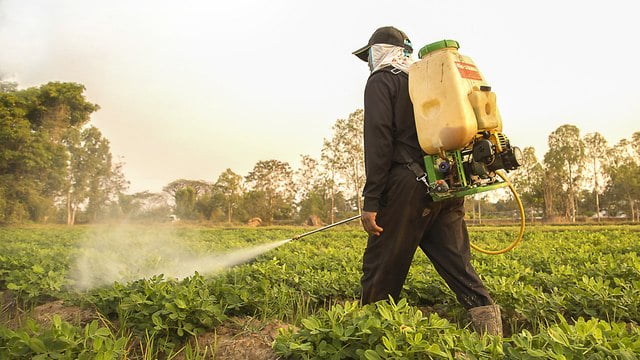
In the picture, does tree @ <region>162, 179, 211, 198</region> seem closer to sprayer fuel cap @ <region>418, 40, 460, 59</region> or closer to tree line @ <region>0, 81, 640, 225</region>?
tree line @ <region>0, 81, 640, 225</region>

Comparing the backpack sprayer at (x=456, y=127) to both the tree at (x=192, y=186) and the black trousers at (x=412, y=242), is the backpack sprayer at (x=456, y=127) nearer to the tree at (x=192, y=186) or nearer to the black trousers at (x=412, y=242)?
the black trousers at (x=412, y=242)

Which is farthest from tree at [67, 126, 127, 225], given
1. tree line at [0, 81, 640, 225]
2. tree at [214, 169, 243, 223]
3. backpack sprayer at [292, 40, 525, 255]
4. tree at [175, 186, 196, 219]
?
tree at [214, 169, 243, 223]

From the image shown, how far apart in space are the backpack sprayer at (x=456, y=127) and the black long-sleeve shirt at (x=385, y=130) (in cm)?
15

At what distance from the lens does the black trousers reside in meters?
2.69

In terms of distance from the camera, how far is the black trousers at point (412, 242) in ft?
8.83

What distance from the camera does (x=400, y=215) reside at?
2689 mm

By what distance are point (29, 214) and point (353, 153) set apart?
2889 cm

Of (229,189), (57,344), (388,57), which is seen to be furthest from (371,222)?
(229,189)

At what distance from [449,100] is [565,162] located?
49.0m

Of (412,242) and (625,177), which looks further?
(625,177)

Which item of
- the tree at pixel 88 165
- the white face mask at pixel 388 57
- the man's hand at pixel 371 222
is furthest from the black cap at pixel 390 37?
Answer: the tree at pixel 88 165

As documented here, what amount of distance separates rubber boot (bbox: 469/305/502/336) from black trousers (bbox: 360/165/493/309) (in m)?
0.04

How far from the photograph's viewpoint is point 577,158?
44125mm

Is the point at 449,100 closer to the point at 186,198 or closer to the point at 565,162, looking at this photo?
the point at 186,198
